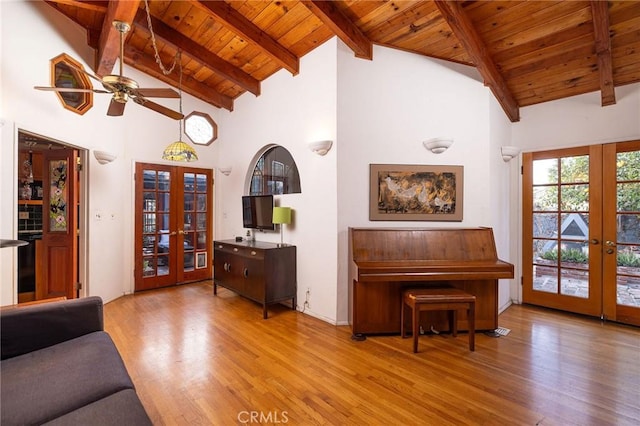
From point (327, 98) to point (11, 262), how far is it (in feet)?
11.5

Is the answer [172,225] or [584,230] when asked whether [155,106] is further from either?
[584,230]

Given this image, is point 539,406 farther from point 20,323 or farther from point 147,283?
point 147,283

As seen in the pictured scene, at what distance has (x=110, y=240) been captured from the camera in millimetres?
4160

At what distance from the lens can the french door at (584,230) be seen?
3.35 meters

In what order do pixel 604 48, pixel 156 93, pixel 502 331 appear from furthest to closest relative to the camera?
1. pixel 502 331
2. pixel 604 48
3. pixel 156 93

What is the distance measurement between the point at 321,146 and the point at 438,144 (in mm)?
1288

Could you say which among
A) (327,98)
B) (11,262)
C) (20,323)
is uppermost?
(327,98)

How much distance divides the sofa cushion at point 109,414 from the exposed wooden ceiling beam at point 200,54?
3701mm

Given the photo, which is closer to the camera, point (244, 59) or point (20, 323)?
point (20, 323)

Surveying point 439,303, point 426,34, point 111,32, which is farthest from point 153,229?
point 426,34

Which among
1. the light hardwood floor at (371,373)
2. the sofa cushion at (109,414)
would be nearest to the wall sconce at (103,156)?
the light hardwood floor at (371,373)

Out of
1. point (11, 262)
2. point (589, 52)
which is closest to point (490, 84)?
point (589, 52)

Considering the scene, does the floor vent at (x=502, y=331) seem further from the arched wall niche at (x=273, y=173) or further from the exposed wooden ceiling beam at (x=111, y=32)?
the exposed wooden ceiling beam at (x=111, y=32)

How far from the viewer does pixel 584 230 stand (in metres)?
3.61
